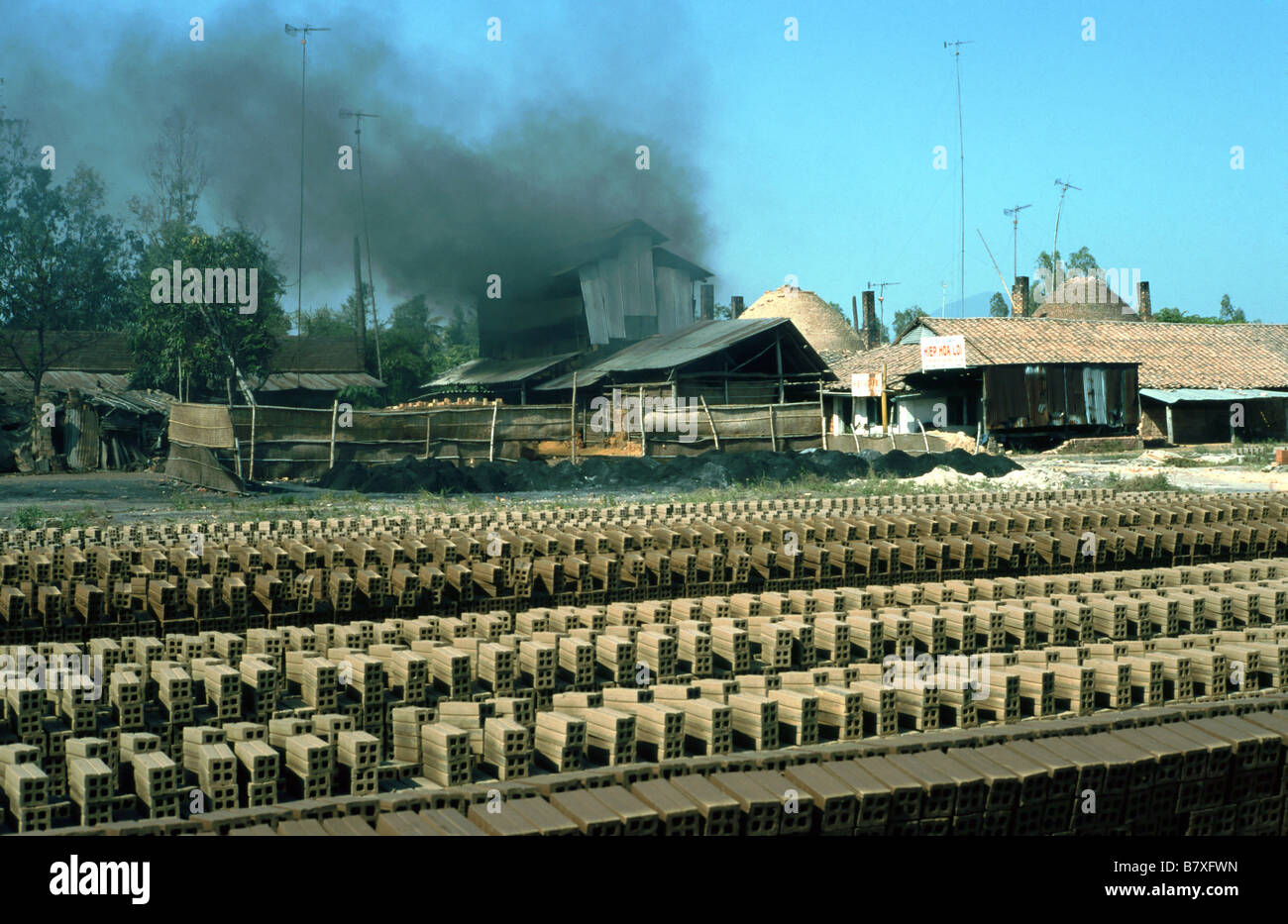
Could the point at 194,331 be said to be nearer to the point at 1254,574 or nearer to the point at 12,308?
the point at 12,308

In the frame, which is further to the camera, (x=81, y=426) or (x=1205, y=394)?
(x=1205, y=394)

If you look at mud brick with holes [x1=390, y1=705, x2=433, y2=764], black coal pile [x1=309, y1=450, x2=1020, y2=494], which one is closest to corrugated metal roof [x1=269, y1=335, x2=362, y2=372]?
black coal pile [x1=309, y1=450, x2=1020, y2=494]

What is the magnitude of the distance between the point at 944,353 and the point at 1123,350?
10530 mm

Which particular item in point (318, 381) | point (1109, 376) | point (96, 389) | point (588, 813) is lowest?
point (588, 813)

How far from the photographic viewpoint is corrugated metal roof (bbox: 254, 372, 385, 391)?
40.6 metres

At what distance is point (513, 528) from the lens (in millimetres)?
11984

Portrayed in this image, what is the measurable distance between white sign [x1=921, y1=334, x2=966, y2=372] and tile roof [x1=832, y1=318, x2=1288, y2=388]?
4.36ft

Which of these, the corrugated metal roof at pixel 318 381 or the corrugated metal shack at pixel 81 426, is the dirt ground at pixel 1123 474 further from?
the corrugated metal roof at pixel 318 381

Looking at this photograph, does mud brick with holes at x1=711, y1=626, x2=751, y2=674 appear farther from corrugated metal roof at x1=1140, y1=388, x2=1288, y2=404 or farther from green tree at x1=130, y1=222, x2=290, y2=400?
corrugated metal roof at x1=1140, y1=388, x2=1288, y2=404

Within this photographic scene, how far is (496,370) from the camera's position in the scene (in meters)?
41.5

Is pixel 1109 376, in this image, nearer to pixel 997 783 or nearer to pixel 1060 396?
pixel 1060 396

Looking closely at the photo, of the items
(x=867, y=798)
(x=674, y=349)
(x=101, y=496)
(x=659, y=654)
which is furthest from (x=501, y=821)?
(x=674, y=349)
